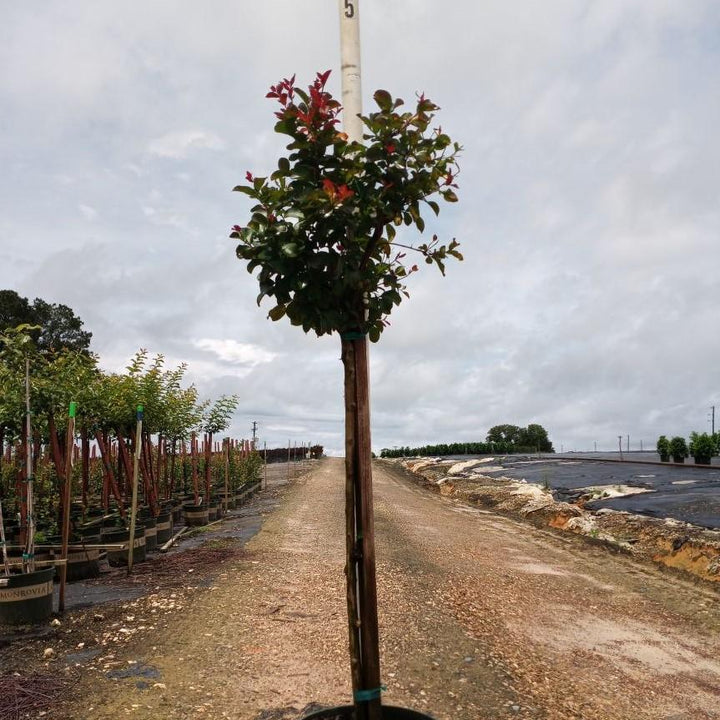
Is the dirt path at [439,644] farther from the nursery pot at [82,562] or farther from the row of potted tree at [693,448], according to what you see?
the row of potted tree at [693,448]

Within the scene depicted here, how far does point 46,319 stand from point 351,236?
34.5m

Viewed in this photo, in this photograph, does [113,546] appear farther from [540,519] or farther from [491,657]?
[540,519]

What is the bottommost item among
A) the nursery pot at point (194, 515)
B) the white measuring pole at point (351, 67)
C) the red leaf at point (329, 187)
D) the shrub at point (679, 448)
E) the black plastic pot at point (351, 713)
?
the nursery pot at point (194, 515)

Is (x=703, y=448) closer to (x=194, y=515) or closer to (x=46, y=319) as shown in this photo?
(x=194, y=515)

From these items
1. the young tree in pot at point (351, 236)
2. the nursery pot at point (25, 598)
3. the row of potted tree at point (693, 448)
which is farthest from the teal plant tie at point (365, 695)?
the row of potted tree at point (693, 448)

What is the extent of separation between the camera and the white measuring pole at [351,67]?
11.2ft

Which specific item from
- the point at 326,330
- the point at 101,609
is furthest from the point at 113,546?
the point at 326,330

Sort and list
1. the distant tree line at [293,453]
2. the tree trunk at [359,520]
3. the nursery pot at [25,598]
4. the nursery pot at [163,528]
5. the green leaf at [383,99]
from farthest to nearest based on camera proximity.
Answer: the distant tree line at [293,453] < the nursery pot at [163,528] < the nursery pot at [25,598] < the tree trunk at [359,520] < the green leaf at [383,99]

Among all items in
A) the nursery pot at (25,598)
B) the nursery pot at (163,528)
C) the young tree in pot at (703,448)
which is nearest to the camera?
the nursery pot at (25,598)

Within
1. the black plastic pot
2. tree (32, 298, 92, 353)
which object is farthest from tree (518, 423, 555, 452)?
the black plastic pot

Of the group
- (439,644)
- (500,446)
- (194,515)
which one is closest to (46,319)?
(194,515)

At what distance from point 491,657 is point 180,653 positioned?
8.79ft

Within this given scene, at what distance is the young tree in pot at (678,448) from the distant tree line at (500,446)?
97.4 feet

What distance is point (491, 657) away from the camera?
5438mm
